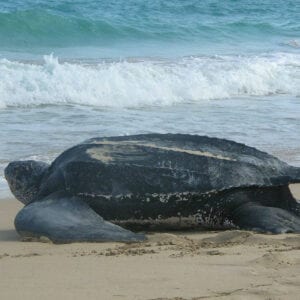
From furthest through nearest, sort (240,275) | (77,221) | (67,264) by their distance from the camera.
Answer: (77,221) < (67,264) < (240,275)

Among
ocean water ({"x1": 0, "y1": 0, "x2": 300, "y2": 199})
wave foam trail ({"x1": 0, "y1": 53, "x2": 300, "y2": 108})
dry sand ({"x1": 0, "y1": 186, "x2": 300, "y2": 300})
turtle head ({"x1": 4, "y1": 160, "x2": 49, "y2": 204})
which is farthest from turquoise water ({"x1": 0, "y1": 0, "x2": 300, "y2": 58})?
dry sand ({"x1": 0, "y1": 186, "x2": 300, "y2": 300})

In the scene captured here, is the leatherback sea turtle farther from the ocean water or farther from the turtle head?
the ocean water

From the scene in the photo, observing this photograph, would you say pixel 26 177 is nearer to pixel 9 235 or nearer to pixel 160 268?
pixel 9 235

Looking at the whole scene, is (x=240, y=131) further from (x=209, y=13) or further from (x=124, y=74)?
(x=209, y=13)

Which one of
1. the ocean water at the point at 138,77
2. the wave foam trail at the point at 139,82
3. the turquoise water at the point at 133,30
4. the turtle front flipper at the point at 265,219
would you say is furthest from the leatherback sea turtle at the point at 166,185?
the turquoise water at the point at 133,30

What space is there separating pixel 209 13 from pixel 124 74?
13922mm

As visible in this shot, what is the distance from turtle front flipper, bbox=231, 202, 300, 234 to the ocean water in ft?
6.13

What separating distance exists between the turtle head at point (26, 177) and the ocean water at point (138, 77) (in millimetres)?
724

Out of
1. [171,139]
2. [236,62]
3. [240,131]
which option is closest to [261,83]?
[236,62]

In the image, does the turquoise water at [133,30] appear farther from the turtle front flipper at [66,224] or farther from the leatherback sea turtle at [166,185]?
the turtle front flipper at [66,224]

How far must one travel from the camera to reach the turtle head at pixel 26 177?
16.6 ft

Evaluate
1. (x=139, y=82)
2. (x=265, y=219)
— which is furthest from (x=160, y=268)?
(x=139, y=82)

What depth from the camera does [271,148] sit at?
304 inches

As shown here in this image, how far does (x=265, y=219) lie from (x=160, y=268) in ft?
4.33
